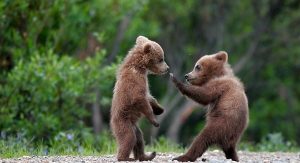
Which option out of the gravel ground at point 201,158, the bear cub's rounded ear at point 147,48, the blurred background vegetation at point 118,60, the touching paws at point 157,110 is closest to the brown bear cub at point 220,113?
the gravel ground at point 201,158

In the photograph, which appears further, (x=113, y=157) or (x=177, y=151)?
(x=177, y=151)

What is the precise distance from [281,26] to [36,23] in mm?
17465

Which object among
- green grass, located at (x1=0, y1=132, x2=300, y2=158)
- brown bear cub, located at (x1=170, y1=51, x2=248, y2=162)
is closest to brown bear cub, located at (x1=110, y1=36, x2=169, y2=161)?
brown bear cub, located at (x1=170, y1=51, x2=248, y2=162)

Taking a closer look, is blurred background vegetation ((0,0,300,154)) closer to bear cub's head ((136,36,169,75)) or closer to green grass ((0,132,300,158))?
green grass ((0,132,300,158))

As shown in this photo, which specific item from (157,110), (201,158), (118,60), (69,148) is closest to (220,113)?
(157,110)

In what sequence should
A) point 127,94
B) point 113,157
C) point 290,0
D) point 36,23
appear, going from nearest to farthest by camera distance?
1. point 127,94
2. point 113,157
3. point 36,23
4. point 290,0

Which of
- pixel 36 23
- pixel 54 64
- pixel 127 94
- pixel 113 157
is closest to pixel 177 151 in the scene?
pixel 113 157

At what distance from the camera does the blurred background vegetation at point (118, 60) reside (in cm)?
1472

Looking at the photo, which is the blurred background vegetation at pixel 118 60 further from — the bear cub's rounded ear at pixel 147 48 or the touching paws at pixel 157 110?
the bear cub's rounded ear at pixel 147 48

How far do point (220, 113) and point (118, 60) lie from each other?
222 inches

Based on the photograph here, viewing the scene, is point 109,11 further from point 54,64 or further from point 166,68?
point 166,68

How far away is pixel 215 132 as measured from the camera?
392 inches

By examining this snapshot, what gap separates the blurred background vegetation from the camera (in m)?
14.7

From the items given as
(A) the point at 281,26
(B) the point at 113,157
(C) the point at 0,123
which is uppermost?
(A) the point at 281,26
